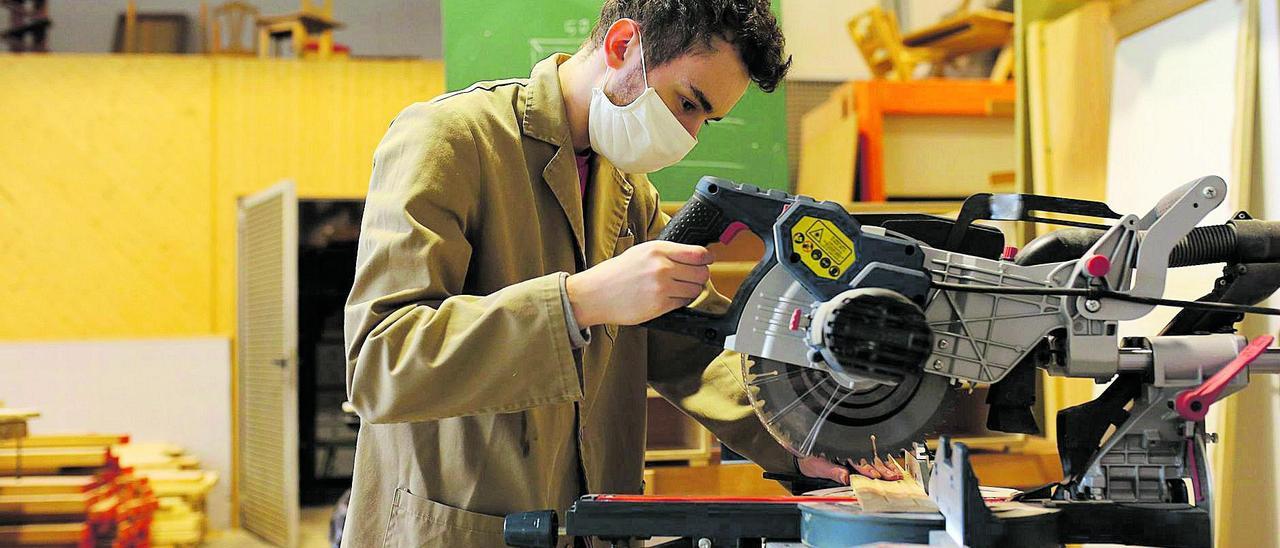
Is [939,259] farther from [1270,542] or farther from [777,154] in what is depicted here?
[777,154]

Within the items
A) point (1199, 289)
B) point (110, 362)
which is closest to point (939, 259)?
point (1199, 289)

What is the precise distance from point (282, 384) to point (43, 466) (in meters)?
1.38

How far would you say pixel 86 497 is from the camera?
399 cm

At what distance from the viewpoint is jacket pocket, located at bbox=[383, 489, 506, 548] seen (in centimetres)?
129

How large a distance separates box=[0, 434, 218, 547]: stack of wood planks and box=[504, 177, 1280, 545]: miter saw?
11.6 feet

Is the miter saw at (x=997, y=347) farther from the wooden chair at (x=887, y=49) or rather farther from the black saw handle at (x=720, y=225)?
the wooden chair at (x=887, y=49)

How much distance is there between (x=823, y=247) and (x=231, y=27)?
5905 mm

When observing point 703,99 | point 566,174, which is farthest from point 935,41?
point 566,174

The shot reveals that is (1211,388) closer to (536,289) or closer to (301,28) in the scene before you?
(536,289)

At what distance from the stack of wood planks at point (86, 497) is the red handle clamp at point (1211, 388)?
3948 millimetres

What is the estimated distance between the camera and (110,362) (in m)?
5.84

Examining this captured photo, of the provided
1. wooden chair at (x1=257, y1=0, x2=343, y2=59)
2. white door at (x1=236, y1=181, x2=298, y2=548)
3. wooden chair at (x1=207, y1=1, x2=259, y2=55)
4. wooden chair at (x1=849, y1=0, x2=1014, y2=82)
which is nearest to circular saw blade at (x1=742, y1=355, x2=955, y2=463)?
wooden chair at (x1=849, y1=0, x2=1014, y2=82)

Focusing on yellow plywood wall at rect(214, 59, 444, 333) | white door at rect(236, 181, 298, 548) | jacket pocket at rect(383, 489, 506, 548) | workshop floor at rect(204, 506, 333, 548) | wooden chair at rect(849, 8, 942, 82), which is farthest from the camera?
yellow plywood wall at rect(214, 59, 444, 333)

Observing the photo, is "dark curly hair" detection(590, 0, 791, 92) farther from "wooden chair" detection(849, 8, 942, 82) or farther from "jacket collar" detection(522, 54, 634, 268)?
"wooden chair" detection(849, 8, 942, 82)
